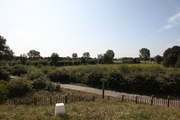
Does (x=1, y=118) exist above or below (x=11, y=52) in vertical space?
below

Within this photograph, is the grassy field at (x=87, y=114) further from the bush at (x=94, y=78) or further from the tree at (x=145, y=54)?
the tree at (x=145, y=54)

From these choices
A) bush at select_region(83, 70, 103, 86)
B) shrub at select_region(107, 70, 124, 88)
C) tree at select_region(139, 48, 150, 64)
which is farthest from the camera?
tree at select_region(139, 48, 150, 64)

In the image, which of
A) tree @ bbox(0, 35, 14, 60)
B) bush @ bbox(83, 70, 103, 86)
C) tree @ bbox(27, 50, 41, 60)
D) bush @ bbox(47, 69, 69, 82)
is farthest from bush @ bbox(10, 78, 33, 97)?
tree @ bbox(27, 50, 41, 60)

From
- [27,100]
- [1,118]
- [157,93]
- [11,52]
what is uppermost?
[11,52]

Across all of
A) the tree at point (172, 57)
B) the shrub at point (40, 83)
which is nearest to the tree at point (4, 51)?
the shrub at point (40, 83)

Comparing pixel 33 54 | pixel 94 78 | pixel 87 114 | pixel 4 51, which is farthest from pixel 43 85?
pixel 33 54

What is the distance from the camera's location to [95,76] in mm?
17109

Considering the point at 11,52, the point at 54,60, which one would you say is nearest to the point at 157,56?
the point at 54,60

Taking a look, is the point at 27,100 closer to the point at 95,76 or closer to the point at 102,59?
the point at 95,76

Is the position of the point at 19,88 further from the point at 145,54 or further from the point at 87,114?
the point at 145,54

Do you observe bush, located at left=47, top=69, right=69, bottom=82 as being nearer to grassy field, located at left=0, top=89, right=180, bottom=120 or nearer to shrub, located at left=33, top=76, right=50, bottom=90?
shrub, located at left=33, top=76, right=50, bottom=90

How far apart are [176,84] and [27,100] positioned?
49.4 feet

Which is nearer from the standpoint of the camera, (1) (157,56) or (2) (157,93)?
(2) (157,93)

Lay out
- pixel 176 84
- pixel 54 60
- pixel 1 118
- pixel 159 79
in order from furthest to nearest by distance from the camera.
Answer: pixel 54 60
pixel 159 79
pixel 176 84
pixel 1 118
